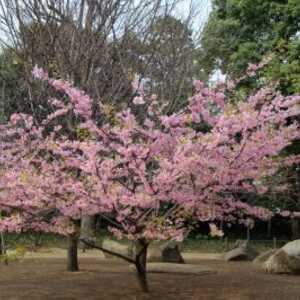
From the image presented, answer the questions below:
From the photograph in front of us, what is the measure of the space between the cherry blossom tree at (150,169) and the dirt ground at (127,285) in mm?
1079

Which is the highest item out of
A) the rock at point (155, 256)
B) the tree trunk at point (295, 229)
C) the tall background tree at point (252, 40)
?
the tall background tree at point (252, 40)

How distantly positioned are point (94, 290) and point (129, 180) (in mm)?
2578

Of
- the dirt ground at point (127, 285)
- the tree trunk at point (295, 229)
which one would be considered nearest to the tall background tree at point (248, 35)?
the dirt ground at point (127, 285)

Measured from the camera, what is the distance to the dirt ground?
847 centimetres

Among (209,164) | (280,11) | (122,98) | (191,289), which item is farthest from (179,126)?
(280,11)

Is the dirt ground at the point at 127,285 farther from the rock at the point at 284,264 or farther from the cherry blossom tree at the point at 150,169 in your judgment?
the cherry blossom tree at the point at 150,169

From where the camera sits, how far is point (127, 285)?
941cm

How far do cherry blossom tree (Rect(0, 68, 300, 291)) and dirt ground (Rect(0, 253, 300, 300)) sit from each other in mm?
1079

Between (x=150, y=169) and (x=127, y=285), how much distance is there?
110 inches

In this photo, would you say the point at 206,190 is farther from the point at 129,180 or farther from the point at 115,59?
the point at 115,59

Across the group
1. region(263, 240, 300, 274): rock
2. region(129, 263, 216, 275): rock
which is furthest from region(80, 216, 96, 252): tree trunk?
region(263, 240, 300, 274): rock

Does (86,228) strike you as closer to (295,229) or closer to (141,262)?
(141,262)

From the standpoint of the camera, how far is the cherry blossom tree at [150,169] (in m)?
6.70

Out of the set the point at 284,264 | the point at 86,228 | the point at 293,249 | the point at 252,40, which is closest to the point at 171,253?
the point at 86,228
